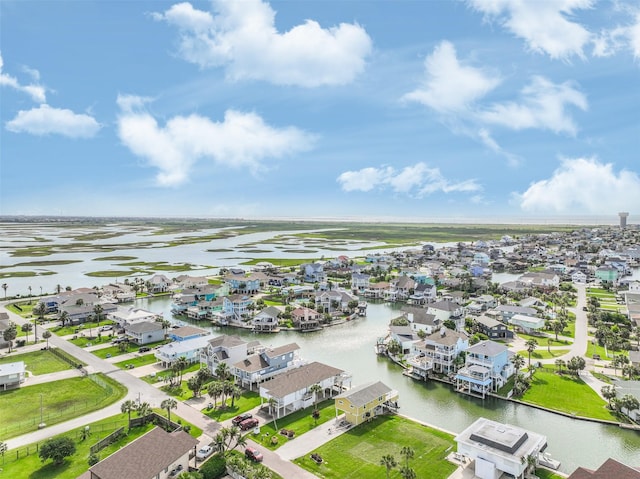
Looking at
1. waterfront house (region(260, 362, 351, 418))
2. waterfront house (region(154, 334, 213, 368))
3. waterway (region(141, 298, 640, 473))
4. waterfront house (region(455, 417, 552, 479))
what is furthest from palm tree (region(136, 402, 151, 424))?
waterfront house (region(455, 417, 552, 479))

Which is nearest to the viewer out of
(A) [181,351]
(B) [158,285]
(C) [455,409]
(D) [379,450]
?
(D) [379,450]

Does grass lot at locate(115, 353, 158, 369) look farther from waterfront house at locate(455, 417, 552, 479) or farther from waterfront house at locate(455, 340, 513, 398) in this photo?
waterfront house at locate(455, 417, 552, 479)

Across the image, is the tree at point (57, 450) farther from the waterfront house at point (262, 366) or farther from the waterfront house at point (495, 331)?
the waterfront house at point (495, 331)

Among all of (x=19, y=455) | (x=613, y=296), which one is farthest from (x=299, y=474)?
(x=613, y=296)

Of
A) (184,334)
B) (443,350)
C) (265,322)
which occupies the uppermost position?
(443,350)

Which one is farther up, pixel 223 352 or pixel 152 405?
pixel 223 352

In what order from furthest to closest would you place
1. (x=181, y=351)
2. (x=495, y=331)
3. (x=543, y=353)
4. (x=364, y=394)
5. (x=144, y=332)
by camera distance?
(x=495, y=331) → (x=144, y=332) → (x=543, y=353) → (x=181, y=351) → (x=364, y=394)

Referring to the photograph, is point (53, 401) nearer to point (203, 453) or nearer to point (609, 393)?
point (203, 453)

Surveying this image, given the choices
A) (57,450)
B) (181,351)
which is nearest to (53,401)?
(57,450)
